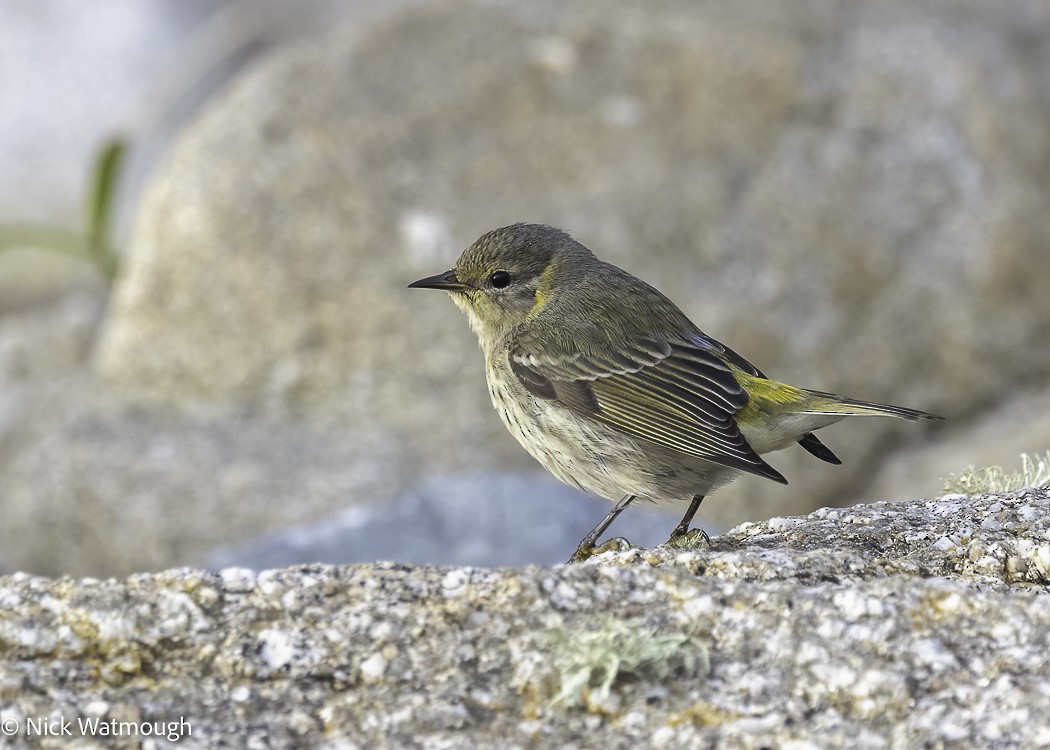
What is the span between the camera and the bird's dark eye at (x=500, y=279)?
6422 millimetres

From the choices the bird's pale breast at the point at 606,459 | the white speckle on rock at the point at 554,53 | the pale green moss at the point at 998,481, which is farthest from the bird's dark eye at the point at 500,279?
the white speckle on rock at the point at 554,53

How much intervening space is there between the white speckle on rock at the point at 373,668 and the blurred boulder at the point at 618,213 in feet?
20.7

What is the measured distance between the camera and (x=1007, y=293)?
10.6m

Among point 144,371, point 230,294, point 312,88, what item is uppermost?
point 312,88

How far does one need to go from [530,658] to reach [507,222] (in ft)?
24.2

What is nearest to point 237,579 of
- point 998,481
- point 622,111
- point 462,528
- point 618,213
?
point 998,481

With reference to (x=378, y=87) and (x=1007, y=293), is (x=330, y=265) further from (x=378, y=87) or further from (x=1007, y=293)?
(x=1007, y=293)

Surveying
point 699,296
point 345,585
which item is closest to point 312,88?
point 699,296

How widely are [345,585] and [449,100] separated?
316 inches

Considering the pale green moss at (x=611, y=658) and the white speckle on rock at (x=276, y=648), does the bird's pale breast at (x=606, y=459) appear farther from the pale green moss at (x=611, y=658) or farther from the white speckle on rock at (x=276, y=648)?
the white speckle on rock at (x=276, y=648)

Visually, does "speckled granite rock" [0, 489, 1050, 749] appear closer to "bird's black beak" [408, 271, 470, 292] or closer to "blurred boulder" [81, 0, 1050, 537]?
"bird's black beak" [408, 271, 470, 292]

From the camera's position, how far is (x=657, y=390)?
232 inches

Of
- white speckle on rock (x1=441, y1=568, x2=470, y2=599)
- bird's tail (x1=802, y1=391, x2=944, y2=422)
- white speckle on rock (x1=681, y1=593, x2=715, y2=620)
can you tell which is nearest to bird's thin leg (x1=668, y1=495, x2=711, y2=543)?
bird's tail (x1=802, y1=391, x2=944, y2=422)

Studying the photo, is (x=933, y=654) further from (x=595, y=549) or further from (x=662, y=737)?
(x=595, y=549)
